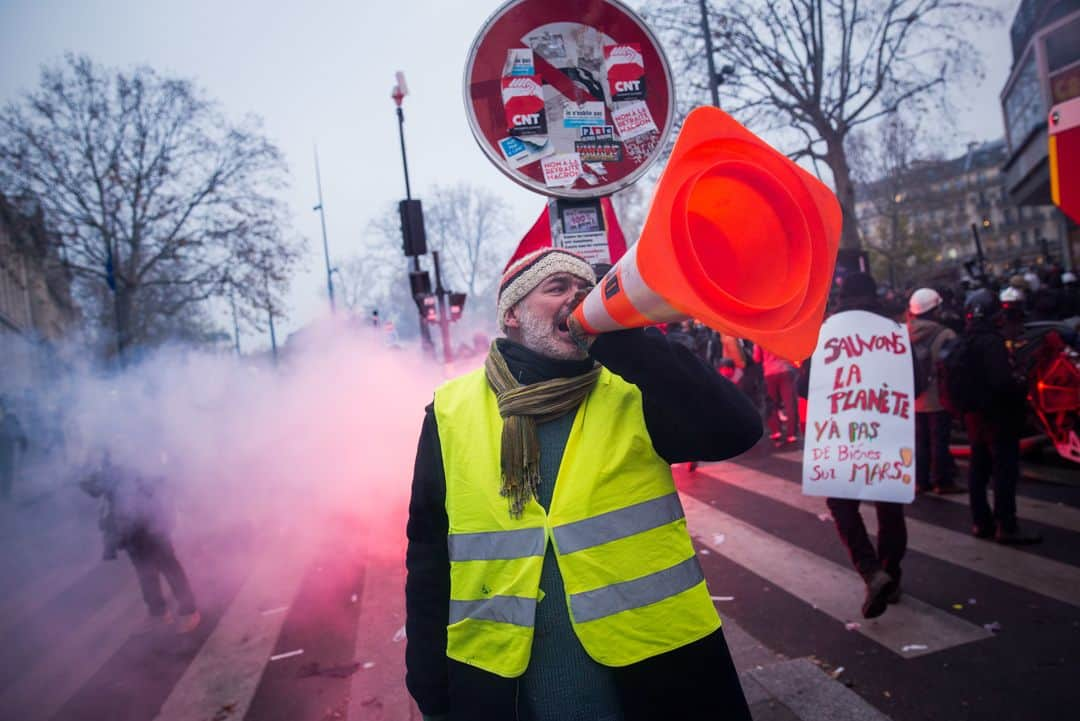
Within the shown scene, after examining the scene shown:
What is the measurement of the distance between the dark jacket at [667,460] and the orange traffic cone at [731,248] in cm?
22

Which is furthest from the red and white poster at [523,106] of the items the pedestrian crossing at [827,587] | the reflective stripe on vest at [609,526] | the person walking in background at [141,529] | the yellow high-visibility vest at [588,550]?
the person walking in background at [141,529]

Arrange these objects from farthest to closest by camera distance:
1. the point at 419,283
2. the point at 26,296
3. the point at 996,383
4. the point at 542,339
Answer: the point at 26,296
the point at 419,283
the point at 996,383
the point at 542,339

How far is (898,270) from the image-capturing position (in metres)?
48.2

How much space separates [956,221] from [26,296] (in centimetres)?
8919

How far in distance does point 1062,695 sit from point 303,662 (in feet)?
13.7

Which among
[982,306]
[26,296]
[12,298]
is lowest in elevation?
[982,306]

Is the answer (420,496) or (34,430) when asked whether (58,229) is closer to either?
(34,430)

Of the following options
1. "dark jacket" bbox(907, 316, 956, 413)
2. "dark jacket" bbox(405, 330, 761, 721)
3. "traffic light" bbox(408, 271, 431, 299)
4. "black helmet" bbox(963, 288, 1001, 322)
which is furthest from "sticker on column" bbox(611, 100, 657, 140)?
"traffic light" bbox(408, 271, 431, 299)

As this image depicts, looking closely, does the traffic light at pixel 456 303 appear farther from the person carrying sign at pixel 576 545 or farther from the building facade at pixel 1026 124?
the person carrying sign at pixel 576 545

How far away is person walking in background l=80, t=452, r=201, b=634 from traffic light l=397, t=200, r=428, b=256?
8.50m

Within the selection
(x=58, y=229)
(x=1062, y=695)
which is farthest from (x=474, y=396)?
(x=58, y=229)

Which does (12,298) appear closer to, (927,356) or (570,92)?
(927,356)

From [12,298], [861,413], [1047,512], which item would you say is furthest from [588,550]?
[12,298]

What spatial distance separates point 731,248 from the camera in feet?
4.36
